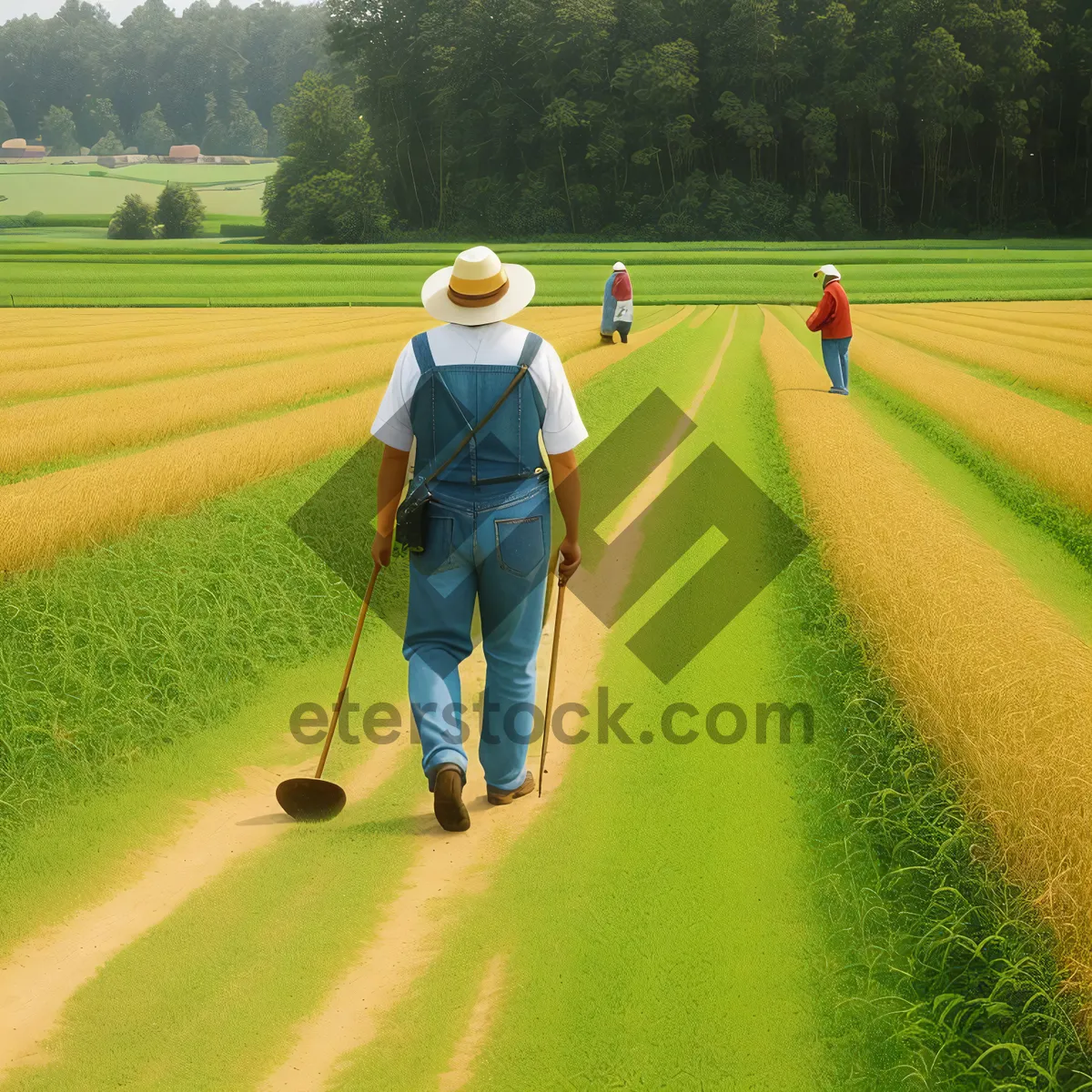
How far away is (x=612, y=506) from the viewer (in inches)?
420

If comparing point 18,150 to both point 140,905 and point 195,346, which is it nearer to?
point 195,346

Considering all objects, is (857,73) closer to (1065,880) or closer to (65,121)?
(1065,880)

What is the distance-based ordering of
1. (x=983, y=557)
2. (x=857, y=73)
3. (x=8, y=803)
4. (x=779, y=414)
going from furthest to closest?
(x=857, y=73) < (x=779, y=414) < (x=983, y=557) < (x=8, y=803)

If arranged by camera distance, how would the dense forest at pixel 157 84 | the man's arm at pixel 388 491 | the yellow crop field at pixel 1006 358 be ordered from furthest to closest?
the dense forest at pixel 157 84
the yellow crop field at pixel 1006 358
the man's arm at pixel 388 491

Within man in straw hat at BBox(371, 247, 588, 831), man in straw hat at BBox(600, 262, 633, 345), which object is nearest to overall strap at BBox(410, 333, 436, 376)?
man in straw hat at BBox(371, 247, 588, 831)

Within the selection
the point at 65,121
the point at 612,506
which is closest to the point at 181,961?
the point at 612,506

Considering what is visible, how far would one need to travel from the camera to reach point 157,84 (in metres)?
164

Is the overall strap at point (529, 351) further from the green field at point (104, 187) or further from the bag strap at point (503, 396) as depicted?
the green field at point (104, 187)

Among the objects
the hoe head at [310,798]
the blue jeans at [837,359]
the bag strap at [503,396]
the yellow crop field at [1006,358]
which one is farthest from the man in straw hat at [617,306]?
the hoe head at [310,798]

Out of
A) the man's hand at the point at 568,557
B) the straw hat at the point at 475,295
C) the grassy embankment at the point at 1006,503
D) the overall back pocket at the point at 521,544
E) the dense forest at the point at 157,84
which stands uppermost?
the dense forest at the point at 157,84

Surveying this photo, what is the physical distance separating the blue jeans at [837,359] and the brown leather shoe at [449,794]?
13503mm

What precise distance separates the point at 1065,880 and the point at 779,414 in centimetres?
1191

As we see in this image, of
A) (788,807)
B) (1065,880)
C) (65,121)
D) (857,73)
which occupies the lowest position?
(788,807)

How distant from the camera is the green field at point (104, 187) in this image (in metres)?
102
